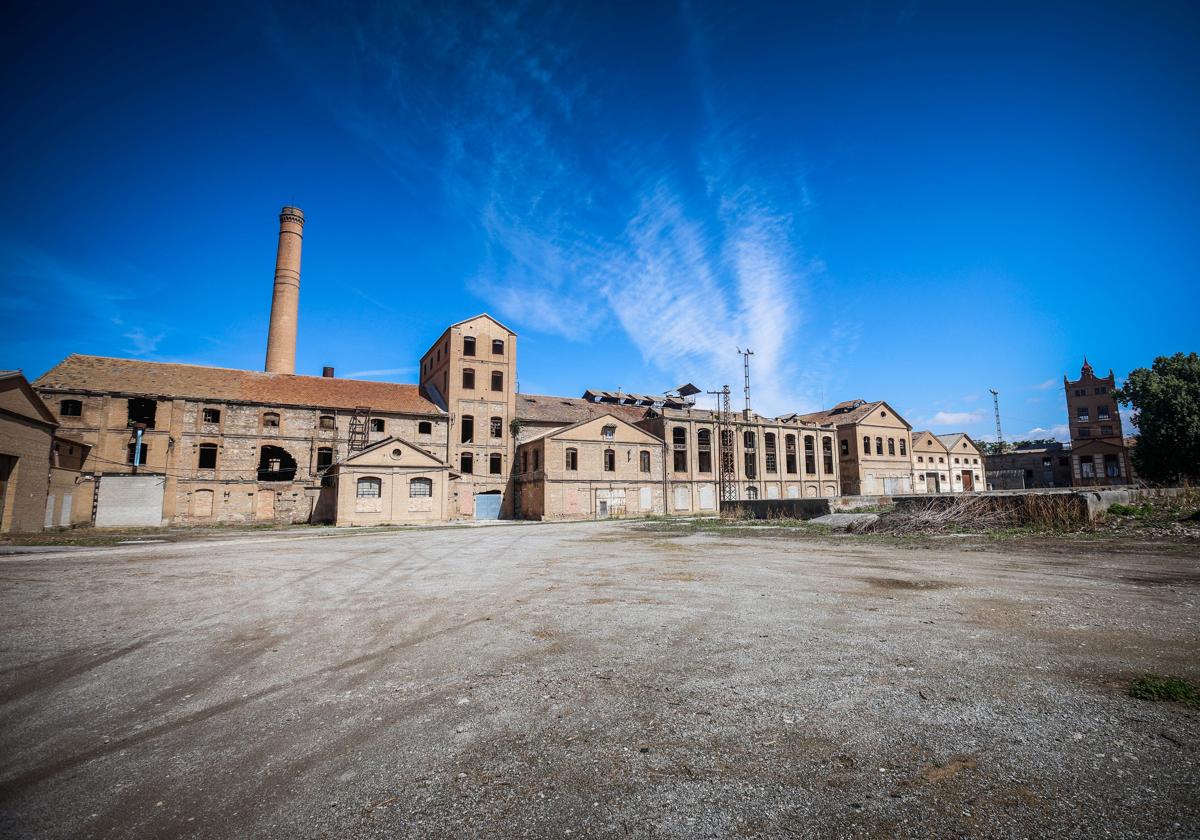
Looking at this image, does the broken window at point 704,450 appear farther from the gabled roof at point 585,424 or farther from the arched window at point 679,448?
the gabled roof at point 585,424

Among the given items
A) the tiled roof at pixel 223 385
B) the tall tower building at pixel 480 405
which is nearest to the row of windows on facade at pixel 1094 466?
the tall tower building at pixel 480 405

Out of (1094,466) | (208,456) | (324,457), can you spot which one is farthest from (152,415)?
(1094,466)

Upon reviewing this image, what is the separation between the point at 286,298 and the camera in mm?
39906

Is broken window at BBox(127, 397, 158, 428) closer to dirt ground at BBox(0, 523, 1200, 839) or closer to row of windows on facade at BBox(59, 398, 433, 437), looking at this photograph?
row of windows on facade at BBox(59, 398, 433, 437)

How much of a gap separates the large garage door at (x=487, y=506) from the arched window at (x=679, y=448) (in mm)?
13433

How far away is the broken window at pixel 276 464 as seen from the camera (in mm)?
33312

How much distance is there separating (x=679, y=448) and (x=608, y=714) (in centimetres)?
3871

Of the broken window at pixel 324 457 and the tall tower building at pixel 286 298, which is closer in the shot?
the broken window at pixel 324 457

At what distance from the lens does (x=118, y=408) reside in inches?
1202

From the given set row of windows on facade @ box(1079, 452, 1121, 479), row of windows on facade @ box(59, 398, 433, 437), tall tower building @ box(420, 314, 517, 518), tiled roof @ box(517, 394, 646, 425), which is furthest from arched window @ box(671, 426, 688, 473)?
row of windows on facade @ box(1079, 452, 1121, 479)

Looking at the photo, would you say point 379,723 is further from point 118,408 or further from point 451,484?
point 118,408

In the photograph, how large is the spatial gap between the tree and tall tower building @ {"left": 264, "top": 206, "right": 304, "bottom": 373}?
58.7m

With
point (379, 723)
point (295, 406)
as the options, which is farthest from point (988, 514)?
point (295, 406)

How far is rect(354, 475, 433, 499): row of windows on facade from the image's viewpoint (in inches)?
1192
